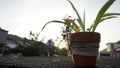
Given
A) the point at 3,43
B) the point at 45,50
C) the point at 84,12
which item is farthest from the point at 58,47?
the point at 84,12

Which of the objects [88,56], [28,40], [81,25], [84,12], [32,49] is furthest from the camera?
[28,40]

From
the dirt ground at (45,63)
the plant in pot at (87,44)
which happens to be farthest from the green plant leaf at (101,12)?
the dirt ground at (45,63)

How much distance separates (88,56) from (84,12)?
0.50m

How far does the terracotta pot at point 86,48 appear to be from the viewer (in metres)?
1.12

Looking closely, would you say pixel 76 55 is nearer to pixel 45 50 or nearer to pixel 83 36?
pixel 83 36

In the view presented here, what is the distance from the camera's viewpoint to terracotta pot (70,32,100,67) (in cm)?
112

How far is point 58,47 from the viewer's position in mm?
18766

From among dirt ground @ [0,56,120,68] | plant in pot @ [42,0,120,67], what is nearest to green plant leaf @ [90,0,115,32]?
plant in pot @ [42,0,120,67]

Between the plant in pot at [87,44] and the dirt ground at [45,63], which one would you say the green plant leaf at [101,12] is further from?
the dirt ground at [45,63]

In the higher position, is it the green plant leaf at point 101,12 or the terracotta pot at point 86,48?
the green plant leaf at point 101,12

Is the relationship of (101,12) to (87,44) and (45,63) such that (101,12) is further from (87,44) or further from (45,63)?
(45,63)

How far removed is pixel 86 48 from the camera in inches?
44.6

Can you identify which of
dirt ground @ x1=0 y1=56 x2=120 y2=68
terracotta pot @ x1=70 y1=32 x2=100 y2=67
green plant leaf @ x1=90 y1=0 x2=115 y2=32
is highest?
green plant leaf @ x1=90 y1=0 x2=115 y2=32

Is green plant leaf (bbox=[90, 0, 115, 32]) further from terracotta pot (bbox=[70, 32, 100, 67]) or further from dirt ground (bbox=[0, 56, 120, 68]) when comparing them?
dirt ground (bbox=[0, 56, 120, 68])
